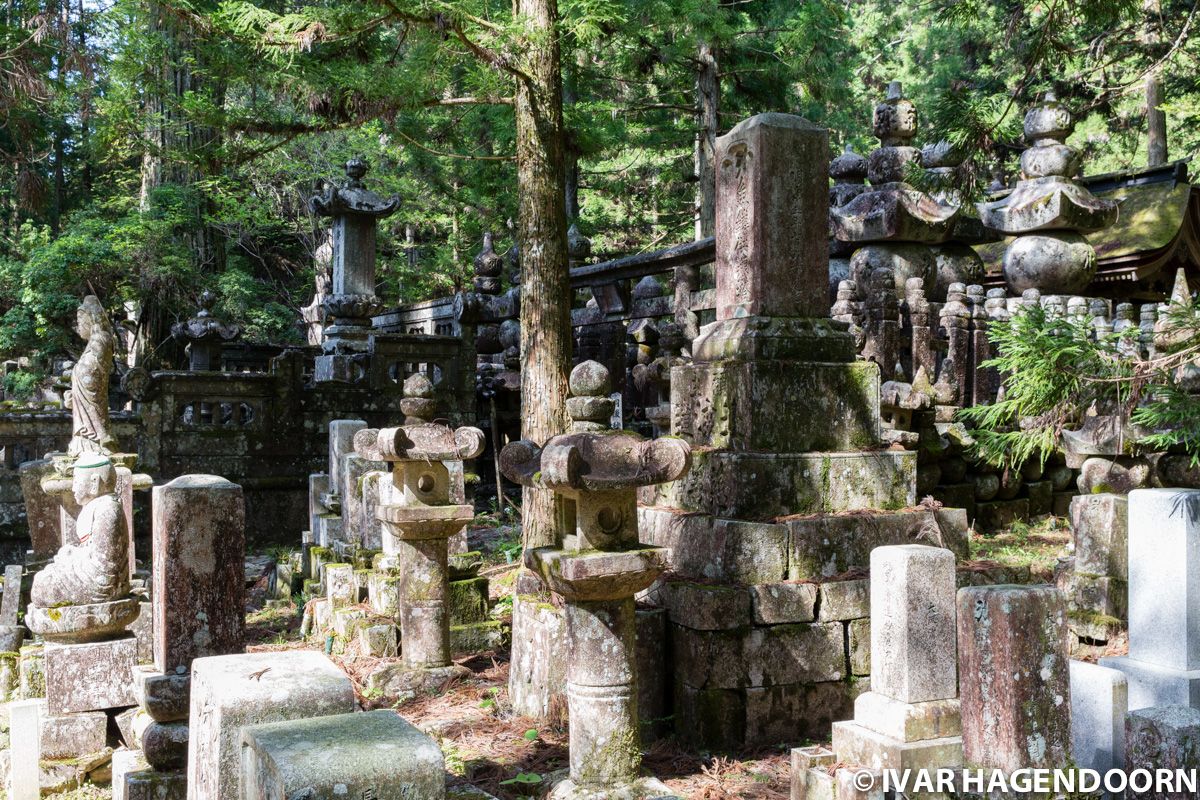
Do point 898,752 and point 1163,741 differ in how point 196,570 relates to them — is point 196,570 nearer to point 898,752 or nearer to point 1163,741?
point 898,752

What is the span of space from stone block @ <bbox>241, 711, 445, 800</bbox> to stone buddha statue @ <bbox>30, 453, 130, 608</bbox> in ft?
12.0

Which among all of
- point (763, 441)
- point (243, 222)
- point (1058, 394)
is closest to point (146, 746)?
point (763, 441)

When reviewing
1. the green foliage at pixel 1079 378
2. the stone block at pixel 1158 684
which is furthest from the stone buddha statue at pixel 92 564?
the stone block at pixel 1158 684

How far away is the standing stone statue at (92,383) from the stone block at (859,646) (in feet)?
Answer: 24.7

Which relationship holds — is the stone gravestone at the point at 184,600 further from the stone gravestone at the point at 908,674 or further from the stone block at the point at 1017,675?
the stone block at the point at 1017,675

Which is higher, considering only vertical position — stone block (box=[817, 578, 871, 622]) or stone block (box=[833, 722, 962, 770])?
stone block (box=[817, 578, 871, 622])

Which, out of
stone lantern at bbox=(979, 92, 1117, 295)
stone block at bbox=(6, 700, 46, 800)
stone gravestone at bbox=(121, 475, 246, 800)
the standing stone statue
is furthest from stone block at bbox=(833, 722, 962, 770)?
the standing stone statue

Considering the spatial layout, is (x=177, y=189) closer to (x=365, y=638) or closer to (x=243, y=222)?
(x=243, y=222)

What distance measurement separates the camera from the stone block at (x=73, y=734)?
5.77 metres

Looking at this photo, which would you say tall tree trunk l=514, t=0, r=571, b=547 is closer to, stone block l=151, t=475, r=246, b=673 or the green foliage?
stone block l=151, t=475, r=246, b=673

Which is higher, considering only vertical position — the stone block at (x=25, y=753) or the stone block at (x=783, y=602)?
the stone block at (x=783, y=602)

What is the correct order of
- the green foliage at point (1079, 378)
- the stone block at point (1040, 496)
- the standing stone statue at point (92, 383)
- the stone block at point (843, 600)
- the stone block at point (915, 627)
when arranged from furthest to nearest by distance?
the stone block at point (1040, 496) < the standing stone statue at point (92, 383) < the stone block at point (843, 600) < the green foliage at point (1079, 378) < the stone block at point (915, 627)

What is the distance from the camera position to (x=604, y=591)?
422cm

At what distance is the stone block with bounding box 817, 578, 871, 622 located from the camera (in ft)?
18.2
